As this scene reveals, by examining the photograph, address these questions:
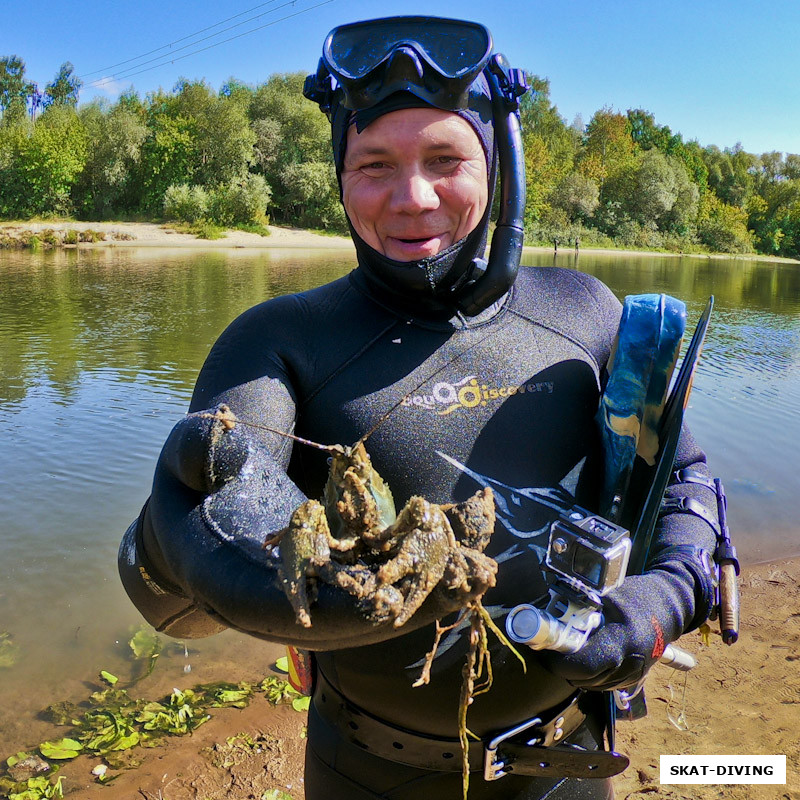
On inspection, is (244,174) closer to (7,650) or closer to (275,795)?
(7,650)

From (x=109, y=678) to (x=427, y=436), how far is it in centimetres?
398

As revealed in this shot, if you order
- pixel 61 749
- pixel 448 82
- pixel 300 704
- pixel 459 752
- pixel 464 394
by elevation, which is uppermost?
pixel 448 82

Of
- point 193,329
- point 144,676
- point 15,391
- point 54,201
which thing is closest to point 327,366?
point 144,676

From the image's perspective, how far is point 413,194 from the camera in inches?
74.2

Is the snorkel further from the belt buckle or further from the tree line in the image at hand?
the tree line

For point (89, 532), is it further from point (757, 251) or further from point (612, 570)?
point (757, 251)

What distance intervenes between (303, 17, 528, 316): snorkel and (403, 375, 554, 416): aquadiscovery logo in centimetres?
25

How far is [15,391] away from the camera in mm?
10289

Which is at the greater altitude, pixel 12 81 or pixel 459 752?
pixel 12 81

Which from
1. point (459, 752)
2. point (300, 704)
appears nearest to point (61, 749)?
point (300, 704)

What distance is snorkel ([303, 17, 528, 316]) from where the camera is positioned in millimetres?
1900

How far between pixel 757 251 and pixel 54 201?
64.4 metres

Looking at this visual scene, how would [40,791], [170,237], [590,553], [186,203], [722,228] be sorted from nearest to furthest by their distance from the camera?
1. [590,553]
2. [40,791]
3. [170,237]
4. [186,203]
5. [722,228]

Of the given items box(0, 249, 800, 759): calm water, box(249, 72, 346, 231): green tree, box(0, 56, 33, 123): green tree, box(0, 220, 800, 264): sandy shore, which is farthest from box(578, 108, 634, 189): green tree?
box(0, 56, 33, 123): green tree
